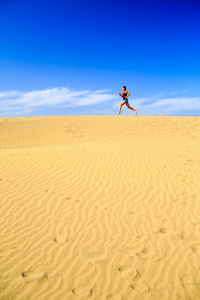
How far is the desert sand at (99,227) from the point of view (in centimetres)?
295

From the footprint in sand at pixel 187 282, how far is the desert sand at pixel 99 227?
1 cm

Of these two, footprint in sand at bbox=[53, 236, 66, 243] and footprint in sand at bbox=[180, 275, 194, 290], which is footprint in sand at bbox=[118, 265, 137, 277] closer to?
footprint in sand at bbox=[180, 275, 194, 290]

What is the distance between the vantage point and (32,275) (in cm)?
306

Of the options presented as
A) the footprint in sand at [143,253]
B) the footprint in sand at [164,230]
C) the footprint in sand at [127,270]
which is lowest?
the footprint in sand at [127,270]

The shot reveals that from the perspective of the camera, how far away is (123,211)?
496 centimetres

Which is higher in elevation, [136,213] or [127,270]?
[136,213]

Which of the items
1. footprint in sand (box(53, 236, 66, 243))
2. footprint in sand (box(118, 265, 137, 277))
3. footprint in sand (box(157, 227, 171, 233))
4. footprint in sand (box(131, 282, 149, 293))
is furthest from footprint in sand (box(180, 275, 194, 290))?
footprint in sand (box(53, 236, 66, 243))

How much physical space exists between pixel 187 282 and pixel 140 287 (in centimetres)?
74

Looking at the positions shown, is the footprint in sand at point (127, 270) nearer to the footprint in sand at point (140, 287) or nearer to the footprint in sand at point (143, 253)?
the footprint in sand at point (140, 287)

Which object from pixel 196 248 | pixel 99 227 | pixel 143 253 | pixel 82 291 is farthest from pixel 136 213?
pixel 82 291

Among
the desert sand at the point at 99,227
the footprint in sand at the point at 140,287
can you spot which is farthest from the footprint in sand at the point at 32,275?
the footprint in sand at the point at 140,287

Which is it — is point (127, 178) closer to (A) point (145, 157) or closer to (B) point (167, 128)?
(A) point (145, 157)

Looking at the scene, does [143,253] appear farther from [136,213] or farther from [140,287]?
[136,213]

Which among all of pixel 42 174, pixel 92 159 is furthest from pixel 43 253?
pixel 92 159
